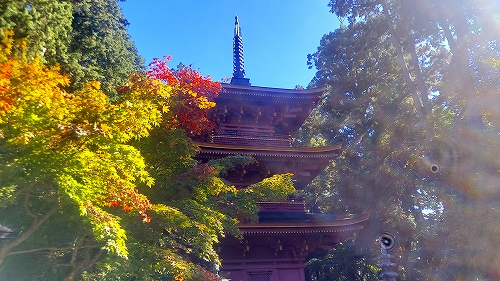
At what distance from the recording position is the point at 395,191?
686 inches

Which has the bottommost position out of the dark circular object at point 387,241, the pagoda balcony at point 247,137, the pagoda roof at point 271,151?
the dark circular object at point 387,241

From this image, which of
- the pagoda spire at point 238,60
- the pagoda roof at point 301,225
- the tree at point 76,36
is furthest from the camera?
the pagoda spire at point 238,60

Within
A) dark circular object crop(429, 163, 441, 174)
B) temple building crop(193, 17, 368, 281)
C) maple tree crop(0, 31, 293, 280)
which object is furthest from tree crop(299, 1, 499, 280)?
maple tree crop(0, 31, 293, 280)

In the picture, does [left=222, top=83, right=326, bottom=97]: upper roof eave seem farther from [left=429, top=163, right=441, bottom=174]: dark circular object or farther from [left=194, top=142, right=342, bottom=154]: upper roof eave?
[left=429, top=163, right=441, bottom=174]: dark circular object

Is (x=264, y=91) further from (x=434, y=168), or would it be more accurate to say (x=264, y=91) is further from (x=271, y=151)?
(x=434, y=168)

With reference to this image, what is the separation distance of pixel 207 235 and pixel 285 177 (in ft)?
8.65

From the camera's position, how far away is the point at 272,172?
→ 1122 cm

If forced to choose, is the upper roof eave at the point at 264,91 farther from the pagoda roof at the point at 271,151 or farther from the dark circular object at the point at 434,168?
the dark circular object at the point at 434,168

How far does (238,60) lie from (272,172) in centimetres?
772

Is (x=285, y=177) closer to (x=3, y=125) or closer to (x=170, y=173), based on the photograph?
(x=170, y=173)

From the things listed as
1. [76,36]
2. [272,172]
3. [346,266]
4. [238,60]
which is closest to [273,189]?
[272,172]

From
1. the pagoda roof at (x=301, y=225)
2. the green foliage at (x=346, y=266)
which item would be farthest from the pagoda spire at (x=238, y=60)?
the green foliage at (x=346, y=266)

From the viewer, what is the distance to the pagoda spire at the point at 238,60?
15133 mm

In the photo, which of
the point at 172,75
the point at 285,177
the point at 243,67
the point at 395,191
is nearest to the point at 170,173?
the point at 285,177
